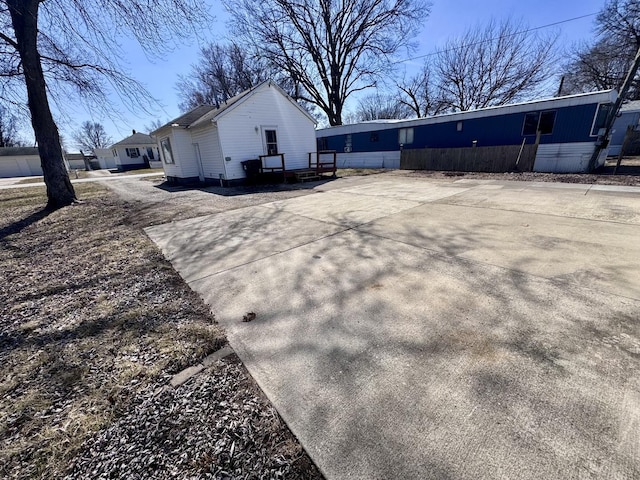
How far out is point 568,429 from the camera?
146 cm

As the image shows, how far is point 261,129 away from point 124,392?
13.0m

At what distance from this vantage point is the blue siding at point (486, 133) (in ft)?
37.8

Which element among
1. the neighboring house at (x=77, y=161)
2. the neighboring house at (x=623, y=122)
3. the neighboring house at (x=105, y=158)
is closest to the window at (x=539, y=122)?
the neighboring house at (x=623, y=122)

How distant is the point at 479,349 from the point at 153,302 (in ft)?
10.6

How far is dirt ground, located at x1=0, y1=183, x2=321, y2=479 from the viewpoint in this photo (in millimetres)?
1402

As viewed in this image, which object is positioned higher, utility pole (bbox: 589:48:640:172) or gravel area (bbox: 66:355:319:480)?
utility pole (bbox: 589:48:640:172)

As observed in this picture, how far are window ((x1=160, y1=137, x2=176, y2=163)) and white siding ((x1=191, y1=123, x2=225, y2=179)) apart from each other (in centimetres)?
208

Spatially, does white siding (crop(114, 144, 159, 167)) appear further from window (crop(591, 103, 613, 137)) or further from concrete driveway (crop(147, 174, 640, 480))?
window (crop(591, 103, 613, 137))

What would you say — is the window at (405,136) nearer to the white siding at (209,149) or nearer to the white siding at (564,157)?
the white siding at (564,157)

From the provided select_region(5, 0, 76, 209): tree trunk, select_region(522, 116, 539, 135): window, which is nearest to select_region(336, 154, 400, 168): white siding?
select_region(522, 116, 539, 135): window

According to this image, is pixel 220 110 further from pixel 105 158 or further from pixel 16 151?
pixel 105 158

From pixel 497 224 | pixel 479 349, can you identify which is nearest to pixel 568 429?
pixel 479 349

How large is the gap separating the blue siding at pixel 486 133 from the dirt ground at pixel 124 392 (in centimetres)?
1603

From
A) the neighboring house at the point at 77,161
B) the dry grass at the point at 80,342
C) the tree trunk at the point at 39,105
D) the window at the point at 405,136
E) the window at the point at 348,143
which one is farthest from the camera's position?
the neighboring house at the point at 77,161
